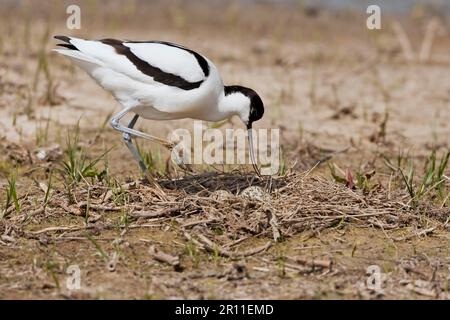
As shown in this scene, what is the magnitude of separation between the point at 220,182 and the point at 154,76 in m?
0.79

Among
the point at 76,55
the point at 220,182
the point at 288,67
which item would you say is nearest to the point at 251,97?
the point at 220,182

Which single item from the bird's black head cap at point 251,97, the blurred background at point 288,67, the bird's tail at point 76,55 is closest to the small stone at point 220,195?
the bird's black head cap at point 251,97

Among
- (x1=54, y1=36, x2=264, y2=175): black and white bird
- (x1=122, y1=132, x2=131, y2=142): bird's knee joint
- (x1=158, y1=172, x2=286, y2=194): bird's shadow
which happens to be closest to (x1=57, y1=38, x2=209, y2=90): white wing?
(x1=54, y1=36, x2=264, y2=175): black and white bird

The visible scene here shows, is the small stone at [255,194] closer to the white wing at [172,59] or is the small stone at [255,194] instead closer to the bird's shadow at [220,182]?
the bird's shadow at [220,182]

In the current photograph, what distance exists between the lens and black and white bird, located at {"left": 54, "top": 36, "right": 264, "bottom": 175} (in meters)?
5.36

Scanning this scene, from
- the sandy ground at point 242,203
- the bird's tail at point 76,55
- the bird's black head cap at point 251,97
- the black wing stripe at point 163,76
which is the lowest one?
the sandy ground at point 242,203

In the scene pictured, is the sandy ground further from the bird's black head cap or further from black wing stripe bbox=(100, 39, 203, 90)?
black wing stripe bbox=(100, 39, 203, 90)

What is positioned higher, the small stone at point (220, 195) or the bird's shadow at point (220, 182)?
the bird's shadow at point (220, 182)

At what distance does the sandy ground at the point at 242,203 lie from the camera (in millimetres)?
4516

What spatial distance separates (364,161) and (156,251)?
2.63 metres

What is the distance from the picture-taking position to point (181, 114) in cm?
552

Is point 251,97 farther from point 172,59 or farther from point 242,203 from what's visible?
point 242,203

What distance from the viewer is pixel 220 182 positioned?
5645mm

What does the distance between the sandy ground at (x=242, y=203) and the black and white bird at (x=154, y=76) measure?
0.48 metres
